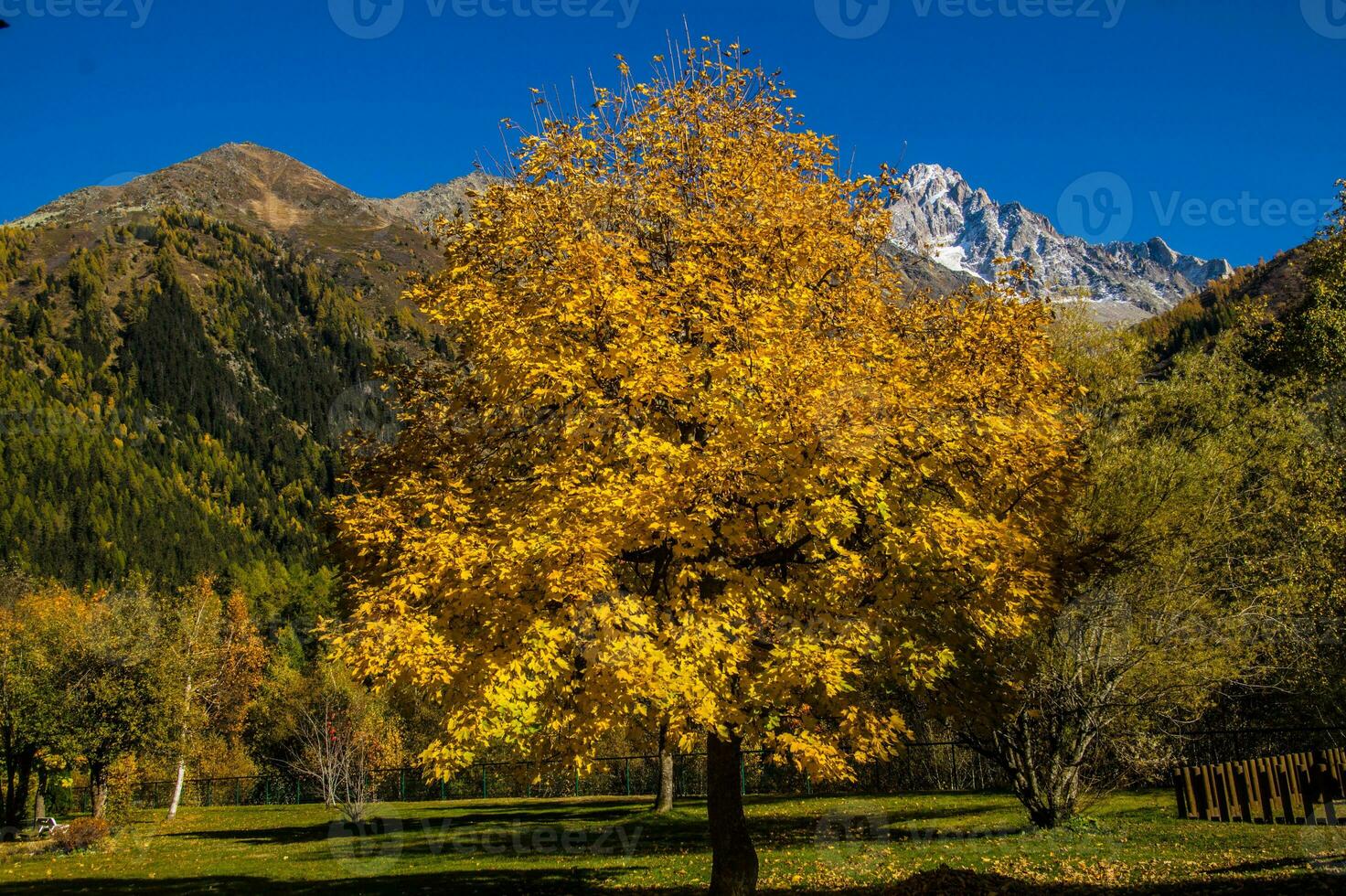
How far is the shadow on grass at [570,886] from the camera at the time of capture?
1162cm

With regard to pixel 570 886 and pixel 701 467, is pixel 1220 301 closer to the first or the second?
pixel 570 886

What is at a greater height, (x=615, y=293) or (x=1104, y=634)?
(x=615, y=293)

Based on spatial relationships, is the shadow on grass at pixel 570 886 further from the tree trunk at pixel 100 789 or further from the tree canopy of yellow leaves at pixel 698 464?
the tree trunk at pixel 100 789

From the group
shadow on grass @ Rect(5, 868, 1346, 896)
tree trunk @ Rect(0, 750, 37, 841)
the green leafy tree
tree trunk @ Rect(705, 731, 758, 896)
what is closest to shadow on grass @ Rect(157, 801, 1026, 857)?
the green leafy tree

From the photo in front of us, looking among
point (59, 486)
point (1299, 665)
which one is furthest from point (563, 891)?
point (59, 486)

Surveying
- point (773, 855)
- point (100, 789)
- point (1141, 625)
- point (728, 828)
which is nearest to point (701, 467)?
point (728, 828)

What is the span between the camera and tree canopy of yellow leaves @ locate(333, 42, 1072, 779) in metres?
10.4

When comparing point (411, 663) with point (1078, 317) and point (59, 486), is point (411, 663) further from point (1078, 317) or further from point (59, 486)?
point (59, 486)

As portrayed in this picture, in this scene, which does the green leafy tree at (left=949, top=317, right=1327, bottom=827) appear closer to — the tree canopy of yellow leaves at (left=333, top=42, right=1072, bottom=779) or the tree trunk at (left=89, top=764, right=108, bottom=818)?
the tree canopy of yellow leaves at (left=333, top=42, right=1072, bottom=779)

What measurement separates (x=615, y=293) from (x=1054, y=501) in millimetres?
6755

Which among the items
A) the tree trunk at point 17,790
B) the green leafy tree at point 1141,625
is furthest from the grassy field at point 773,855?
the tree trunk at point 17,790

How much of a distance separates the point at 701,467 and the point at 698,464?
78 millimetres

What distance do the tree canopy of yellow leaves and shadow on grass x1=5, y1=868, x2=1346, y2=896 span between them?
219 centimetres

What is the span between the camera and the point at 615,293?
37.6 ft
